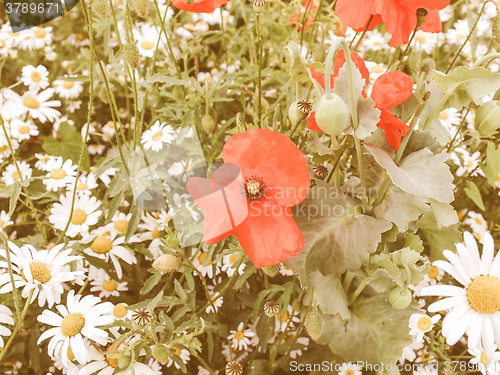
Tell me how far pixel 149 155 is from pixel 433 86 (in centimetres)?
71

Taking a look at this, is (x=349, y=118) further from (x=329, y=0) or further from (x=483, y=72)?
(x=329, y=0)

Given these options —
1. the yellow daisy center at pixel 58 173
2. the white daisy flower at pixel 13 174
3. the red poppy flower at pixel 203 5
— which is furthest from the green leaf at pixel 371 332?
the white daisy flower at pixel 13 174

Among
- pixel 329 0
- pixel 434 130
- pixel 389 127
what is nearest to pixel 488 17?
pixel 329 0

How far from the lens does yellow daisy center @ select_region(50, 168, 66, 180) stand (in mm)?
1203

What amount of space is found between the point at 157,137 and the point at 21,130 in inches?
19.3

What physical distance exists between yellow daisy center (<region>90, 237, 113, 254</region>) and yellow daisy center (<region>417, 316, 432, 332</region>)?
708mm

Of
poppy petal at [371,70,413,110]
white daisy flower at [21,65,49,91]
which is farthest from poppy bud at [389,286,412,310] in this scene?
white daisy flower at [21,65,49,91]

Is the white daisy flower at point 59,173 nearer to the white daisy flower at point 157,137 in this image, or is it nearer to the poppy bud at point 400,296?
the white daisy flower at point 157,137

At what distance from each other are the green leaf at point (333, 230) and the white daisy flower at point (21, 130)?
0.93 metres

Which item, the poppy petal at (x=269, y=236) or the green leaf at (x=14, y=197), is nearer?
the poppy petal at (x=269, y=236)

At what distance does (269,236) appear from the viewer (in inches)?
27.5

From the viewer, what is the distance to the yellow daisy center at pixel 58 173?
47.4 inches

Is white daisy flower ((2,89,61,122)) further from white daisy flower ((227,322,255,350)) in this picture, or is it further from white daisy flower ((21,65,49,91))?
white daisy flower ((227,322,255,350))

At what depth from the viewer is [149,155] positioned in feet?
3.86
